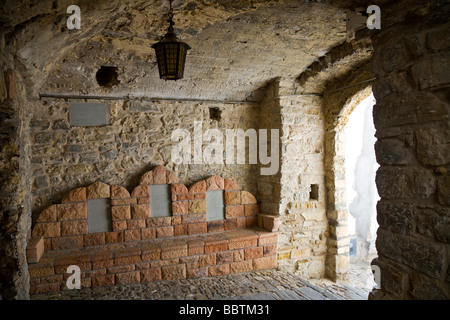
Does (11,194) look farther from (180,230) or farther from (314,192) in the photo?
(314,192)

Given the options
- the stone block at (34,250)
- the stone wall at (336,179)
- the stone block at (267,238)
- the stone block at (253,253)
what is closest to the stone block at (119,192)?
the stone block at (34,250)

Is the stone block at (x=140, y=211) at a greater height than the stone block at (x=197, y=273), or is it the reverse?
the stone block at (x=140, y=211)

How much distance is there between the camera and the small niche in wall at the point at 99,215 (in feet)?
12.2

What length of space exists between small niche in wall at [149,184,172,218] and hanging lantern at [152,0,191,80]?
1.96 metres

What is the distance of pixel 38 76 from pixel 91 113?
89 cm

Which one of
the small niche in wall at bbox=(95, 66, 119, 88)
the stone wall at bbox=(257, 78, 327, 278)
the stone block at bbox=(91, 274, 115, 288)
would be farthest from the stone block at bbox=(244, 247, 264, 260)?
the small niche in wall at bbox=(95, 66, 119, 88)

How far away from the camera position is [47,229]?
3494mm

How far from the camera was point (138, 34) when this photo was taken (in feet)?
9.25

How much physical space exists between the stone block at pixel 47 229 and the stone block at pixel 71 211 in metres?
0.10

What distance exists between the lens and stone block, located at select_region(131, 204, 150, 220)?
3.86 m

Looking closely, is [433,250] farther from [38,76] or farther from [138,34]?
[38,76]

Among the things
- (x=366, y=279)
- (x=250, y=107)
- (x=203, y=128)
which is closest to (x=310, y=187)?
(x=250, y=107)

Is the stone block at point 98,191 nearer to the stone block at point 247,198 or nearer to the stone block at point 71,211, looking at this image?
the stone block at point 71,211

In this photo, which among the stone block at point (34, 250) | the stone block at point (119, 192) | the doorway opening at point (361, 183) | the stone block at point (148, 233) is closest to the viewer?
the stone block at point (34, 250)
